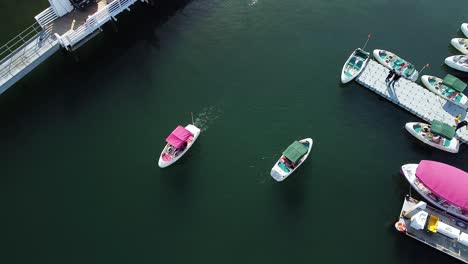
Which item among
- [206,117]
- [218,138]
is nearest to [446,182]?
[218,138]

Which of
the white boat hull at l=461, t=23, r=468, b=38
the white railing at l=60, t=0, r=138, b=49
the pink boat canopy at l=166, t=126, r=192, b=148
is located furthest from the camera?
the white boat hull at l=461, t=23, r=468, b=38

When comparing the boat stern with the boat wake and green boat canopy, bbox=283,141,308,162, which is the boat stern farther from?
the boat wake

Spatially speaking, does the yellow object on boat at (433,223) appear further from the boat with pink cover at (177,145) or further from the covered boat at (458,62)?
the boat with pink cover at (177,145)

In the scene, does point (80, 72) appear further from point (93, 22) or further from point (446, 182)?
point (446, 182)

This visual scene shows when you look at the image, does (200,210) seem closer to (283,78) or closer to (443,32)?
(283,78)

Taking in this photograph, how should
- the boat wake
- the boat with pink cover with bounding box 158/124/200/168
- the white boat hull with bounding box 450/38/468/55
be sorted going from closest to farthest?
the boat with pink cover with bounding box 158/124/200/168
the boat wake
the white boat hull with bounding box 450/38/468/55

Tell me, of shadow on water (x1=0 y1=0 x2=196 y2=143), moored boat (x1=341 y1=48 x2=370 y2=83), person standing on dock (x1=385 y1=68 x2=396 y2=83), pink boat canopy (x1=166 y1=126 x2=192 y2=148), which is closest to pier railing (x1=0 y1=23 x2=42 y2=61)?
shadow on water (x1=0 y1=0 x2=196 y2=143)

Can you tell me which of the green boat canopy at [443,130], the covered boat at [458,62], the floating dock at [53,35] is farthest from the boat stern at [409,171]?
the floating dock at [53,35]
